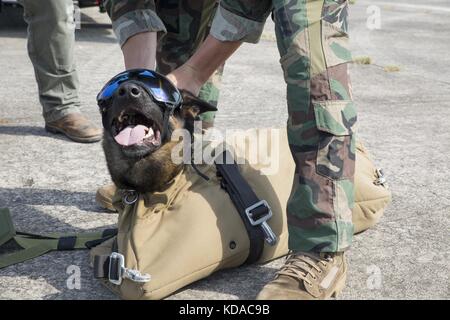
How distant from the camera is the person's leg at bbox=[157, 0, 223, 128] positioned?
2.75 m

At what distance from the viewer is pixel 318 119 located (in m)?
1.96

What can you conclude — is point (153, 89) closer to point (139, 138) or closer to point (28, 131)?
point (139, 138)

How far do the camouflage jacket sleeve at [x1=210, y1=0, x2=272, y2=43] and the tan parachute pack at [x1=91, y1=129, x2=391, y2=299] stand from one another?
47 cm

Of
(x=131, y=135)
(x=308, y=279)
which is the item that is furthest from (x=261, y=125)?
(x=308, y=279)

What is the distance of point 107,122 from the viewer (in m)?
2.15

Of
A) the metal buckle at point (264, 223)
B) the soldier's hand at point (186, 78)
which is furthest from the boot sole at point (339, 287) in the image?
the soldier's hand at point (186, 78)

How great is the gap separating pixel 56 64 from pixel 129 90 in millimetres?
2127

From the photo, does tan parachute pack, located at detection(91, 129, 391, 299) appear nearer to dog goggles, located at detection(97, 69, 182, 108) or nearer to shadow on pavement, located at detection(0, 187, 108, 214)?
dog goggles, located at detection(97, 69, 182, 108)

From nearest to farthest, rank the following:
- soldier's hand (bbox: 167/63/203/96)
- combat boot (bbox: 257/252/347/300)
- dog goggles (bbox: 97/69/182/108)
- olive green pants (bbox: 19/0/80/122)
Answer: combat boot (bbox: 257/252/347/300)
dog goggles (bbox: 97/69/182/108)
soldier's hand (bbox: 167/63/203/96)
olive green pants (bbox: 19/0/80/122)

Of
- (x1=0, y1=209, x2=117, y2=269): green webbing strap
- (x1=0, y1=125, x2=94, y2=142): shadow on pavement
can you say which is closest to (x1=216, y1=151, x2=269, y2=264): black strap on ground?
(x1=0, y1=209, x2=117, y2=269): green webbing strap

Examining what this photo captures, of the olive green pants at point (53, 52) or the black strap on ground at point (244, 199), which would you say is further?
the olive green pants at point (53, 52)

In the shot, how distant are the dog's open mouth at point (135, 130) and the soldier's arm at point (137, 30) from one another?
0.36 m

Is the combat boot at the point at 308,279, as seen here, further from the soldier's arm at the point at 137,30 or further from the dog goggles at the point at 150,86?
the soldier's arm at the point at 137,30

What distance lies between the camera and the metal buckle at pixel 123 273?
1960 mm
